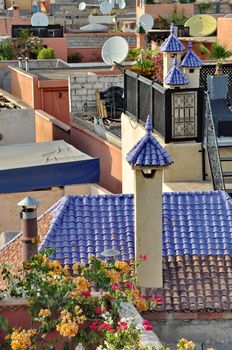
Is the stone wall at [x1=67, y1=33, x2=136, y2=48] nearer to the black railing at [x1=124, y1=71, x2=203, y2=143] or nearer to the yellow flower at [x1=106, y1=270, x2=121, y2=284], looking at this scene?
the black railing at [x1=124, y1=71, x2=203, y2=143]

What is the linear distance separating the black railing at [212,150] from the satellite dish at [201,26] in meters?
21.1

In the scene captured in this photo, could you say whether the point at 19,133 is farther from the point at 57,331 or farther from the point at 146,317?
the point at 57,331

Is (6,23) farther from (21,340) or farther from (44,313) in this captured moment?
(21,340)

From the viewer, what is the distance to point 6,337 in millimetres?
8469

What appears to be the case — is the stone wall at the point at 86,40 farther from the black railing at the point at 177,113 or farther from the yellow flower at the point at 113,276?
the yellow flower at the point at 113,276

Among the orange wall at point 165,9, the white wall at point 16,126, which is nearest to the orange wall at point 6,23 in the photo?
the orange wall at point 165,9

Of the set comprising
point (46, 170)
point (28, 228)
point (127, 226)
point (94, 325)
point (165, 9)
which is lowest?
point (46, 170)

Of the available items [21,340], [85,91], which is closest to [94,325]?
[21,340]

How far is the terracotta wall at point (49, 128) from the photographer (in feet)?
81.1

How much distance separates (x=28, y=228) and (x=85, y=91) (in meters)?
14.6

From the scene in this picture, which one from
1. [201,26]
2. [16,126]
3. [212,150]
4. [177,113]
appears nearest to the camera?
[212,150]

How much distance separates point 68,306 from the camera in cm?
853

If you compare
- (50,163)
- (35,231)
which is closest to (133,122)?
(50,163)

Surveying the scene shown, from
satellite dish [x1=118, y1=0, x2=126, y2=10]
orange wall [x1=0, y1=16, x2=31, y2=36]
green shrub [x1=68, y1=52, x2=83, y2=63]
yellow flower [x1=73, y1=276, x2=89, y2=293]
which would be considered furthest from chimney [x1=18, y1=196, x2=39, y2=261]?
satellite dish [x1=118, y1=0, x2=126, y2=10]
